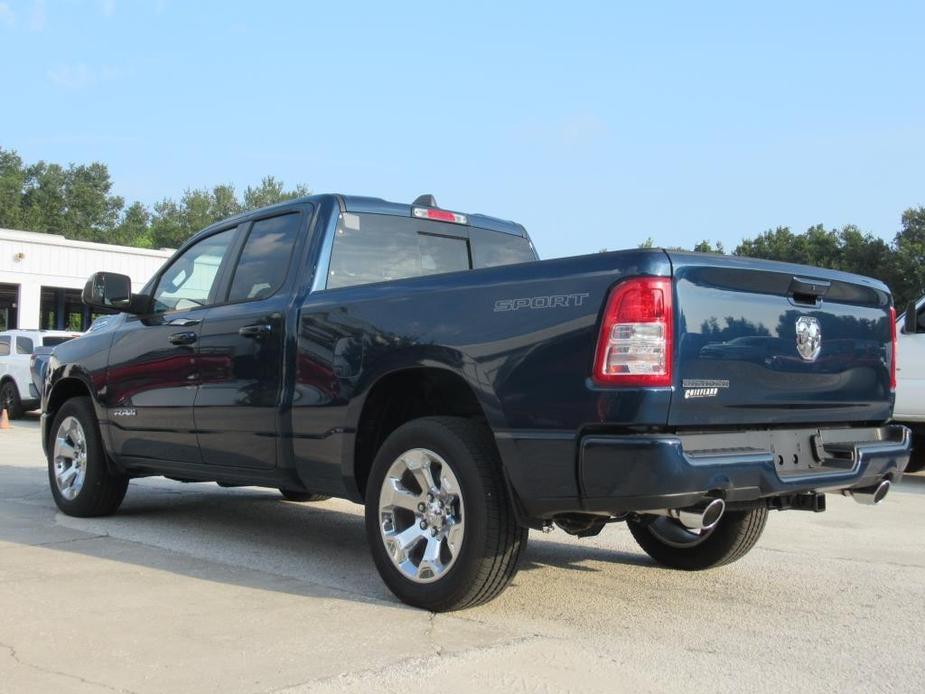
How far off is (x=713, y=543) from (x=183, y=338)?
10.7 ft

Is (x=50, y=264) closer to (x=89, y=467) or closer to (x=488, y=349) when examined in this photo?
(x=89, y=467)

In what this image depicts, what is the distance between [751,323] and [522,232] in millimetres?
2760

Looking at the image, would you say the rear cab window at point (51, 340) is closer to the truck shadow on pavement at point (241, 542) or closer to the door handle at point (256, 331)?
the truck shadow on pavement at point (241, 542)

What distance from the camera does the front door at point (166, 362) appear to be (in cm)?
591

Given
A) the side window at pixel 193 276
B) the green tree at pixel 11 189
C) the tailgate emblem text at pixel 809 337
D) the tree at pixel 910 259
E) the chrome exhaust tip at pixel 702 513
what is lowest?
the chrome exhaust tip at pixel 702 513

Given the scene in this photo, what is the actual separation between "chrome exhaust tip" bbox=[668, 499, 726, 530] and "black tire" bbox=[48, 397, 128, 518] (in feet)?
14.1

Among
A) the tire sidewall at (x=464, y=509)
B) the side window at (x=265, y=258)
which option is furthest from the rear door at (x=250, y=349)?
the tire sidewall at (x=464, y=509)

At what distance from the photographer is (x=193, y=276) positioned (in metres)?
6.32

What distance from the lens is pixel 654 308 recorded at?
370cm

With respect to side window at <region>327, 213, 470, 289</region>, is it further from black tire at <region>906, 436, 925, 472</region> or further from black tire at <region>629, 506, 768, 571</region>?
black tire at <region>906, 436, 925, 472</region>

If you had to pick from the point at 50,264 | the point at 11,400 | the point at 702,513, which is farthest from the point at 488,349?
the point at 50,264

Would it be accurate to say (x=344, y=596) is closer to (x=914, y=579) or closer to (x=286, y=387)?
(x=286, y=387)

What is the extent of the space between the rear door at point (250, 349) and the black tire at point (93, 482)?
1.33 meters

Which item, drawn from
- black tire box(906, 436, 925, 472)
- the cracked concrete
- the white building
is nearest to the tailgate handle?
the cracked concrete
